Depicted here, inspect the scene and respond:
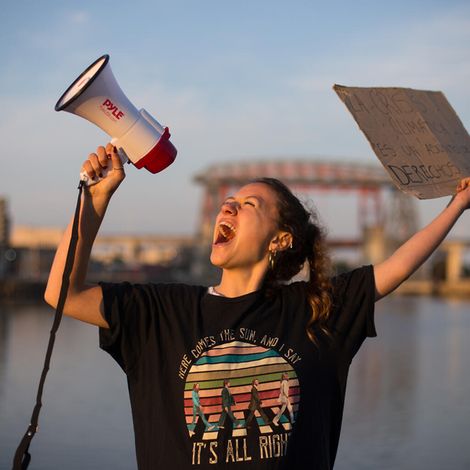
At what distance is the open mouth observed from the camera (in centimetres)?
217

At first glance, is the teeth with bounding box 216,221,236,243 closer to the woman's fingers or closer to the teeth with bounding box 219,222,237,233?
the teeth with bounding box 219,222,237,233

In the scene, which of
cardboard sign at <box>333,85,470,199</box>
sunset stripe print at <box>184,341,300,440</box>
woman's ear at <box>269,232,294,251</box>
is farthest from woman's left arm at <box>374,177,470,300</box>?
sunset stripe print at <box>184,341,300,440</box>

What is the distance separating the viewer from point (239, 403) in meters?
1.95

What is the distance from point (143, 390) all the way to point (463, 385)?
970 centimetres

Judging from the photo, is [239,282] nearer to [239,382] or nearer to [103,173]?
[239,382]

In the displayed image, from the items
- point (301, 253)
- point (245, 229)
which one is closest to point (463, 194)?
point (301, 253)

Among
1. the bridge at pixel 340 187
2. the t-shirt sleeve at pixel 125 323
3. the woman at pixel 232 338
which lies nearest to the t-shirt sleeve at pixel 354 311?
the woman at pixel 232 338

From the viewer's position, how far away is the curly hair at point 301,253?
2.15m

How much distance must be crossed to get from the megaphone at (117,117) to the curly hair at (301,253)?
347mm

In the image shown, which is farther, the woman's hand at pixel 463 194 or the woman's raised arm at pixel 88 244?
the woman's hand at pixel 463 194

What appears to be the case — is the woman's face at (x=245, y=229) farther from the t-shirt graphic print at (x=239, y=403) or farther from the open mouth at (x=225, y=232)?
the t-shirt graphic print at (x=239, y=403)

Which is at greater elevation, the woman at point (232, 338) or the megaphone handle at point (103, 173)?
the megaphone handle at point (103, 173)

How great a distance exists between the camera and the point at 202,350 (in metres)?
1.97

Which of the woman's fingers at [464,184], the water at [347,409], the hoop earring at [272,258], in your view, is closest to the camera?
the hoop earring at [272,258]
